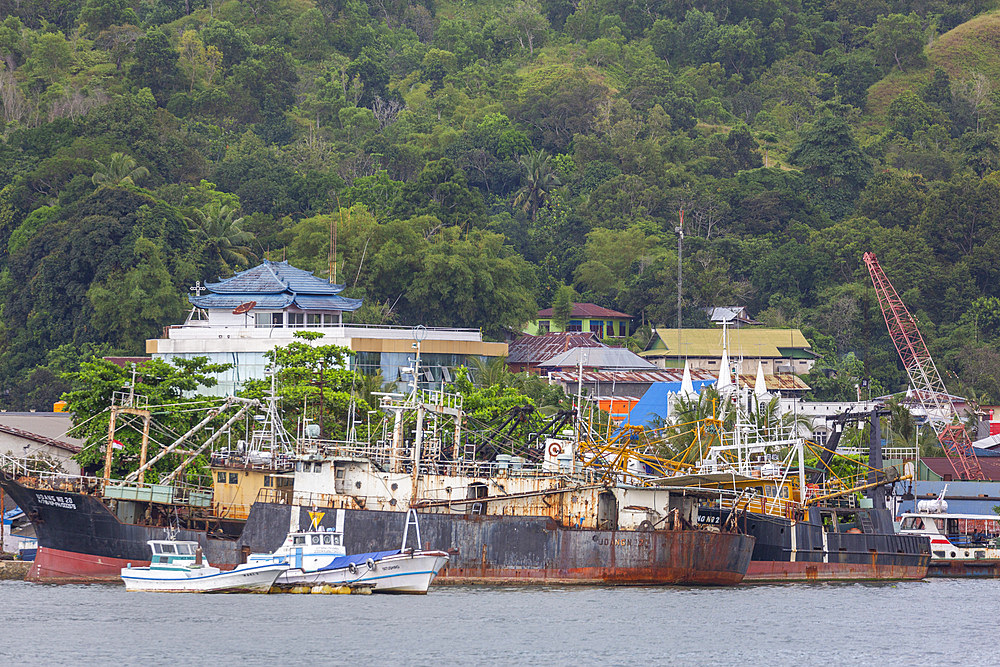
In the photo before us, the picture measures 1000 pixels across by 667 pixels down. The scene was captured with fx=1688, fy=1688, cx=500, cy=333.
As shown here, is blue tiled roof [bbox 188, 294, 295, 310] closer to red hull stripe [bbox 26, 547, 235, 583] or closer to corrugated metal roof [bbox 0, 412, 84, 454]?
corrugated metal roof [bbox 0, 412, 84, 454]

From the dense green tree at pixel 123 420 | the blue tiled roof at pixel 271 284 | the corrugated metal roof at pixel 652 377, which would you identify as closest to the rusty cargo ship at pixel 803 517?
the dense green tree at pixel 123 420

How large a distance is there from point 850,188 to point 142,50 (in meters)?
81.4

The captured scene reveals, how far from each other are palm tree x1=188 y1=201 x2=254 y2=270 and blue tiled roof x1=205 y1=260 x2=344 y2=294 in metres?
26.5

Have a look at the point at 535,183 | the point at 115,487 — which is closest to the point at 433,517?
the point at 115,487

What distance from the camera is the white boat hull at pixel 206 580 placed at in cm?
6131

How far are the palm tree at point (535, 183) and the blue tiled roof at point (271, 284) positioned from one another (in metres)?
78.9

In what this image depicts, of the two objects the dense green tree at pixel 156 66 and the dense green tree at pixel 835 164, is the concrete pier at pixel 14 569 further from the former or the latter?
the dense green tree at pixel 835 164

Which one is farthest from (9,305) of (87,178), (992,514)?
(992,514)

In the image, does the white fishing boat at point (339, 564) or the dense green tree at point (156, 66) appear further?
the dense green tree at point (156, 66)

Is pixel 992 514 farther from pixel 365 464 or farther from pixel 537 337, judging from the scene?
pixel 537 337

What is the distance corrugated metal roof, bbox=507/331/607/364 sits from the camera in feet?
456

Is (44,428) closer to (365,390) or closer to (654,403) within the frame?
(365,390)

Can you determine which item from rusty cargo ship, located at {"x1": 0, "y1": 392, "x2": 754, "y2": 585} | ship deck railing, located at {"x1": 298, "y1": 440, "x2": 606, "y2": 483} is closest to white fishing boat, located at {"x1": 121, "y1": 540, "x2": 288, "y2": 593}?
rusty cargo ship, located at {"x1": 0, "y1": 392, "x2": 754, "y2": 585}

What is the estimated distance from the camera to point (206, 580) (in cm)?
6147
